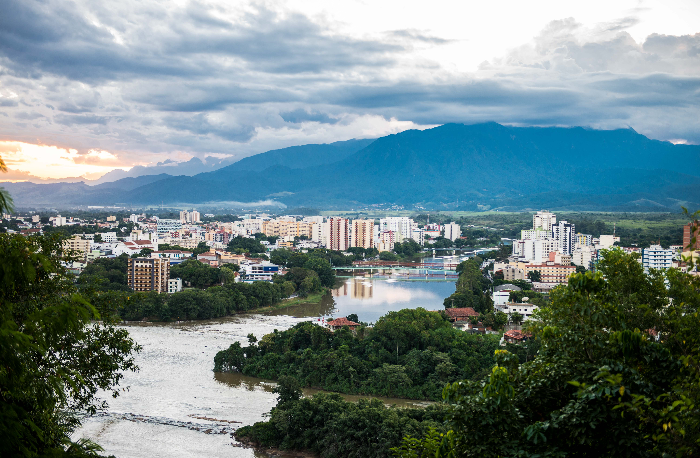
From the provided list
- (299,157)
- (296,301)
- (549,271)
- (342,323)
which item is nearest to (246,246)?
(296,301)

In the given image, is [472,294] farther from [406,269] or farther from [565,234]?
[565,234]

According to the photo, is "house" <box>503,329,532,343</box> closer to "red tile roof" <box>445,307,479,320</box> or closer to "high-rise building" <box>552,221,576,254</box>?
"red tile roof" <box>445,307,479,320</box>

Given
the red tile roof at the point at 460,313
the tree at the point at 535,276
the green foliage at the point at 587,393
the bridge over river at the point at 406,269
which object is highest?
the green foliage at the point at 587,393

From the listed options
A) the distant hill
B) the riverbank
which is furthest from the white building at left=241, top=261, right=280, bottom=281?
the distant hill

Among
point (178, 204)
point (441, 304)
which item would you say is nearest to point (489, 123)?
point (178, 204)

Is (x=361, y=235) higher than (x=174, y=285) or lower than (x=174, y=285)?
higher

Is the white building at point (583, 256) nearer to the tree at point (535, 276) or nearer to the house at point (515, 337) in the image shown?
the tree at point (535, 276)

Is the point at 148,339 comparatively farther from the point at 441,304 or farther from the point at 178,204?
the point at 178,204

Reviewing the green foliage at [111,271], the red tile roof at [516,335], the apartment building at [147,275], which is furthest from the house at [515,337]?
the apartment building at [147,275]
